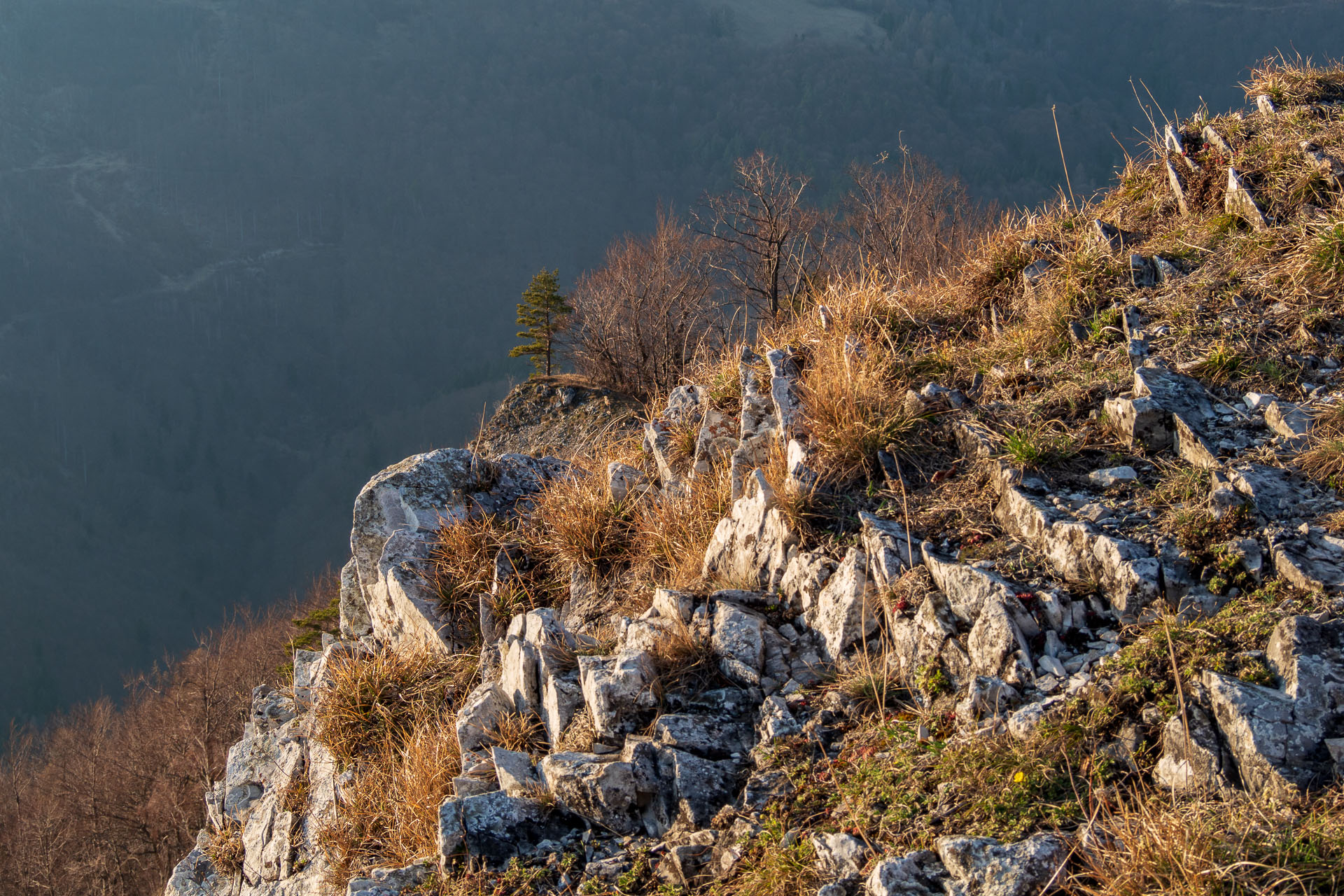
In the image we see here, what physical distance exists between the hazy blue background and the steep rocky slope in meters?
94.2

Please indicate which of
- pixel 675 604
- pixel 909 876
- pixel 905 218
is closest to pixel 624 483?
pixel 675 604

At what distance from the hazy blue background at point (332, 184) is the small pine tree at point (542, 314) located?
66.2 m

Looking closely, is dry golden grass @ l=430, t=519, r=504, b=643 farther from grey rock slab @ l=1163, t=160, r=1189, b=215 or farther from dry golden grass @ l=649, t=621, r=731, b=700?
grey rock slab @ l=1163, t=160, r=1189, b=215

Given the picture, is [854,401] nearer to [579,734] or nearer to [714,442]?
[714,442]

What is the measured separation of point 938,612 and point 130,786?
146 feet

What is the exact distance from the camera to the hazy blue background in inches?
4146

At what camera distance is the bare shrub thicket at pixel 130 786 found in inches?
1230

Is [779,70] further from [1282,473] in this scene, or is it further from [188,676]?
[1282,473]

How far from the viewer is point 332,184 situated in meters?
154

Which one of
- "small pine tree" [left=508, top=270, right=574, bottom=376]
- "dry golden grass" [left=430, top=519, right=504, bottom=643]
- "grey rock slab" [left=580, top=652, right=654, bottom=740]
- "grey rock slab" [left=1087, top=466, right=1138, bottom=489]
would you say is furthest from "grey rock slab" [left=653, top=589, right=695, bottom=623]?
"small pine tree" [left=508, top=270, right=574, bottom=376]

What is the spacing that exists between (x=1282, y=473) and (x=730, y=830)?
317 cm

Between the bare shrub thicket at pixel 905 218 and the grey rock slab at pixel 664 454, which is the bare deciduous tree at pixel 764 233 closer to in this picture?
the bare shrub thicket at pixel 905 218

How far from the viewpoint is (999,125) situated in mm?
137000

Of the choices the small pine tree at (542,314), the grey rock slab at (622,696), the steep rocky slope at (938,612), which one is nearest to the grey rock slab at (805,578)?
the steep rocky slope at (938,612)
